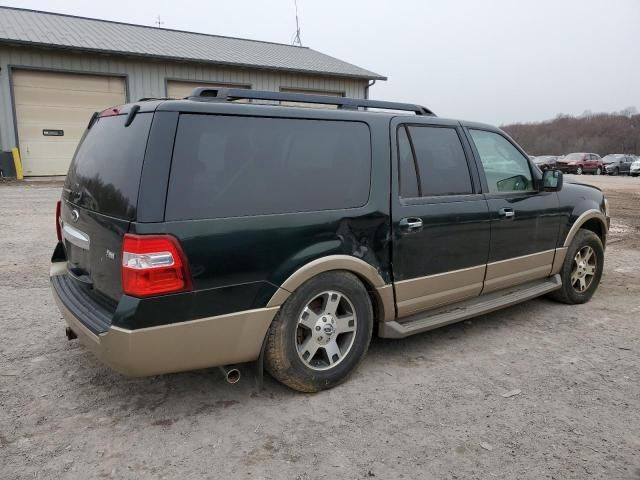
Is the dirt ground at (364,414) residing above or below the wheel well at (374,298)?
below

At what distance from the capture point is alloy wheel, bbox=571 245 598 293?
4.91 meters

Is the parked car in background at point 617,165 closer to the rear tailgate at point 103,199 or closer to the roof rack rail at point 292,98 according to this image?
the roof rack rail at point 292,98

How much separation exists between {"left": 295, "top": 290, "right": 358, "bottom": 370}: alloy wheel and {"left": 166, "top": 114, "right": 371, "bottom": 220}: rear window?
60cm

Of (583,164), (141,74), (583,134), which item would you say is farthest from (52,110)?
(583,134)

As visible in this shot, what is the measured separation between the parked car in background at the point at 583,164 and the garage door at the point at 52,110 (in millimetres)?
31290

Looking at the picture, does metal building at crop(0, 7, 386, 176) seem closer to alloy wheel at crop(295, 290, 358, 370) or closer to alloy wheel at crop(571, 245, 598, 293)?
alloy wheel at crop(571, 245, 598, 293)

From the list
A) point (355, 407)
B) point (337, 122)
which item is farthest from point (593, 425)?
point (337, 122)

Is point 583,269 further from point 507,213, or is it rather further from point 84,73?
point 84,73

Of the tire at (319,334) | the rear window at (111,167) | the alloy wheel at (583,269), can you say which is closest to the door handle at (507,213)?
the alloy wheel at (583,269)

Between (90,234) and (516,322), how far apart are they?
361 centimetres

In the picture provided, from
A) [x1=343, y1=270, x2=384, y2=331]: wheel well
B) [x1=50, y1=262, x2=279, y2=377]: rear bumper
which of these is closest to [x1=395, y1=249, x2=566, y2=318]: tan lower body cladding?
[x1=343, y1=270, x2=384, y2=331]: wheel well

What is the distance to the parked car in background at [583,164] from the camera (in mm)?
35656

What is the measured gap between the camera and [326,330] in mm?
3123

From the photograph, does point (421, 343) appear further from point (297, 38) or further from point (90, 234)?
point (297, 38)
